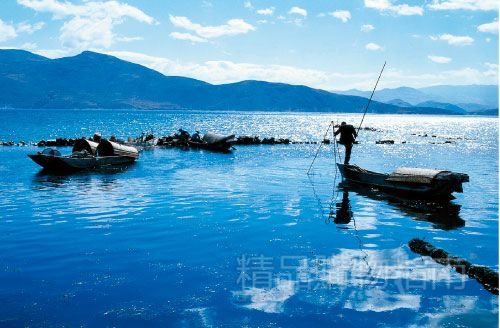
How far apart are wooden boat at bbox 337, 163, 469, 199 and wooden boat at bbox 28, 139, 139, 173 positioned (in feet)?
80.5

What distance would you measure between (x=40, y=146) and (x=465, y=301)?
222 ft

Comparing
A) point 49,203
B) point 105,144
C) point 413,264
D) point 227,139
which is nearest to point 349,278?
point 413,264

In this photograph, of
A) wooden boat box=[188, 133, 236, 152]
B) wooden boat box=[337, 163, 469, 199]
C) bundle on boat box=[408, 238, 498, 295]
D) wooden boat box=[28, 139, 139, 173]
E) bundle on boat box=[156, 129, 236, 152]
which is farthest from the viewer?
bundle on boat box=[156, 129, 236, 152]

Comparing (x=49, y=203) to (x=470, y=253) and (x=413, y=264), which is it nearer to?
(x=413, y=264)

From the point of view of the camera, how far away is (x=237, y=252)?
15078 millimetres

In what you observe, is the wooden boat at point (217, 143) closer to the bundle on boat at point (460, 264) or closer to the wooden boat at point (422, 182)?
the wooden boat at point (422, 182)

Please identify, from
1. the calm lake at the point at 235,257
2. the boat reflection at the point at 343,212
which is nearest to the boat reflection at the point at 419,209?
the boat reflection at the point at 343,212

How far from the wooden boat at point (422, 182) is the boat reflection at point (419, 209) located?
445mm

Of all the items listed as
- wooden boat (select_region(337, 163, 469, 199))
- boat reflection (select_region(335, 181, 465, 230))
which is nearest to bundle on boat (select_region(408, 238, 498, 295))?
boat reflection (select_region(335, 181, 465, 230))

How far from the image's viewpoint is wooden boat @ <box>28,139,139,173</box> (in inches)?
1412

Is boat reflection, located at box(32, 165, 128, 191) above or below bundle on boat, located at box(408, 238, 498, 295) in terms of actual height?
below

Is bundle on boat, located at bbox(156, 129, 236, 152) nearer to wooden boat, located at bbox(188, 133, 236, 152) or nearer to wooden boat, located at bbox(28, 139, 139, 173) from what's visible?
wooden boat, located at bbox(188, 133, 236, 152)

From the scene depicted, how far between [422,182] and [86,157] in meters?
27.9

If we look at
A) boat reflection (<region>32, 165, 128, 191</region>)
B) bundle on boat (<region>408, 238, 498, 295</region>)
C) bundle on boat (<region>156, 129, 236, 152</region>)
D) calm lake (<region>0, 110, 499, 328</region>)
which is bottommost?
boat reflection (<region>32, 165, 128, 191</region>)
